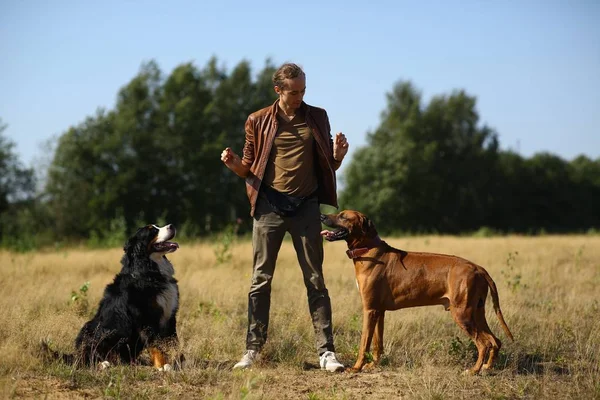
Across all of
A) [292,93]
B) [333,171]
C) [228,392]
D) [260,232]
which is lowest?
[228,392]

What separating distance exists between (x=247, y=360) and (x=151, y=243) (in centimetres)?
152

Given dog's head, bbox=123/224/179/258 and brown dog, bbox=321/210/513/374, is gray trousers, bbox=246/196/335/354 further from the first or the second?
dog's head, bbox=123/224/179/258

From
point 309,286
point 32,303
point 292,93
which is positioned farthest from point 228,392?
point 32,303

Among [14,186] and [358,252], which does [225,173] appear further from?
[358,252]

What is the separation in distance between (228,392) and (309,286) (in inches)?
58.2

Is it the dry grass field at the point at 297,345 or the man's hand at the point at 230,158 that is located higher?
the man's hand at the point at 230,158

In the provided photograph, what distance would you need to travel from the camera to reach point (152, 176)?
37.6 m

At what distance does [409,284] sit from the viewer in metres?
6.66

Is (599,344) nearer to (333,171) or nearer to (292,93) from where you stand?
(333,171)

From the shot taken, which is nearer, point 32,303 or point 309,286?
point 309,286

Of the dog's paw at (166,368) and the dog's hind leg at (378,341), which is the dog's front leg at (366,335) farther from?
the dog's paw at (166,368)

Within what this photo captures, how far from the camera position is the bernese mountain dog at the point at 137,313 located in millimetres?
6562

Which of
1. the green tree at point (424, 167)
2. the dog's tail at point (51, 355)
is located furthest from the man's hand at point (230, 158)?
the green tree at point (424, 167)

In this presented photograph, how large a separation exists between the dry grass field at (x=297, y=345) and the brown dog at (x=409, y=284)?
361 millimetres
